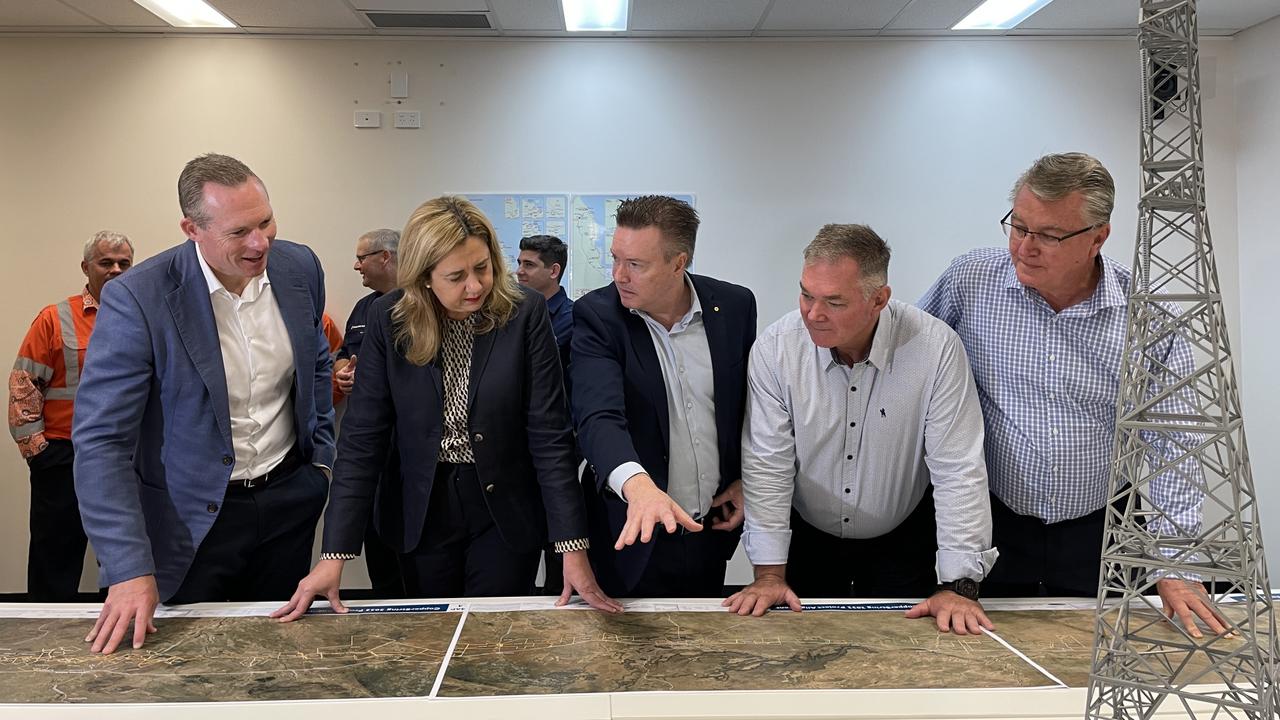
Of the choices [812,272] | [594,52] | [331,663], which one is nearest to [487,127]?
[594,52]

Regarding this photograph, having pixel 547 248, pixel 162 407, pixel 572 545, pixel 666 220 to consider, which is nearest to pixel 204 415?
pixel 162 407

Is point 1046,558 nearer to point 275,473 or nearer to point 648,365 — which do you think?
point 648,365

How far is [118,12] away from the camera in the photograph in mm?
4078

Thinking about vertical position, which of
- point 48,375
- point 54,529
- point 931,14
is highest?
point 931,14

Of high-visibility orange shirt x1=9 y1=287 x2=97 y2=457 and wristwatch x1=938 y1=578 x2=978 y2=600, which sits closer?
wristwatch x1=938 y1=578 x2=978 y2=600

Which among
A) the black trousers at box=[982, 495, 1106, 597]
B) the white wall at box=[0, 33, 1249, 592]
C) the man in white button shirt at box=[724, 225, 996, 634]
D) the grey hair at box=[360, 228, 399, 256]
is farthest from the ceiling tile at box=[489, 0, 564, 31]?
the black trousers at box=[982, 495, 1106, 597]

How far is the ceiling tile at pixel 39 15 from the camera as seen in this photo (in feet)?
13.1

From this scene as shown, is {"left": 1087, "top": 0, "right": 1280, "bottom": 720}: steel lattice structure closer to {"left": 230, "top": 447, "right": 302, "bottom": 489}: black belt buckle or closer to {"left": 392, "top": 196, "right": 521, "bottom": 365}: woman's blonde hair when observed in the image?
{"left": 392, "top": 196, "right": 521, "bottom": 365}: woman's blonde hair

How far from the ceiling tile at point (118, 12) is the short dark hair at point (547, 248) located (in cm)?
202

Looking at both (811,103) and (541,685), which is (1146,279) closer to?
(541,685)

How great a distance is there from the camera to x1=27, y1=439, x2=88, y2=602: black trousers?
400 cm

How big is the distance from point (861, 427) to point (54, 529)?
151 inches

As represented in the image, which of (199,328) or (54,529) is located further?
(54,529)

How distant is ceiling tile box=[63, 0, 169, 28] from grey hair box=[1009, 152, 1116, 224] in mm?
3881
